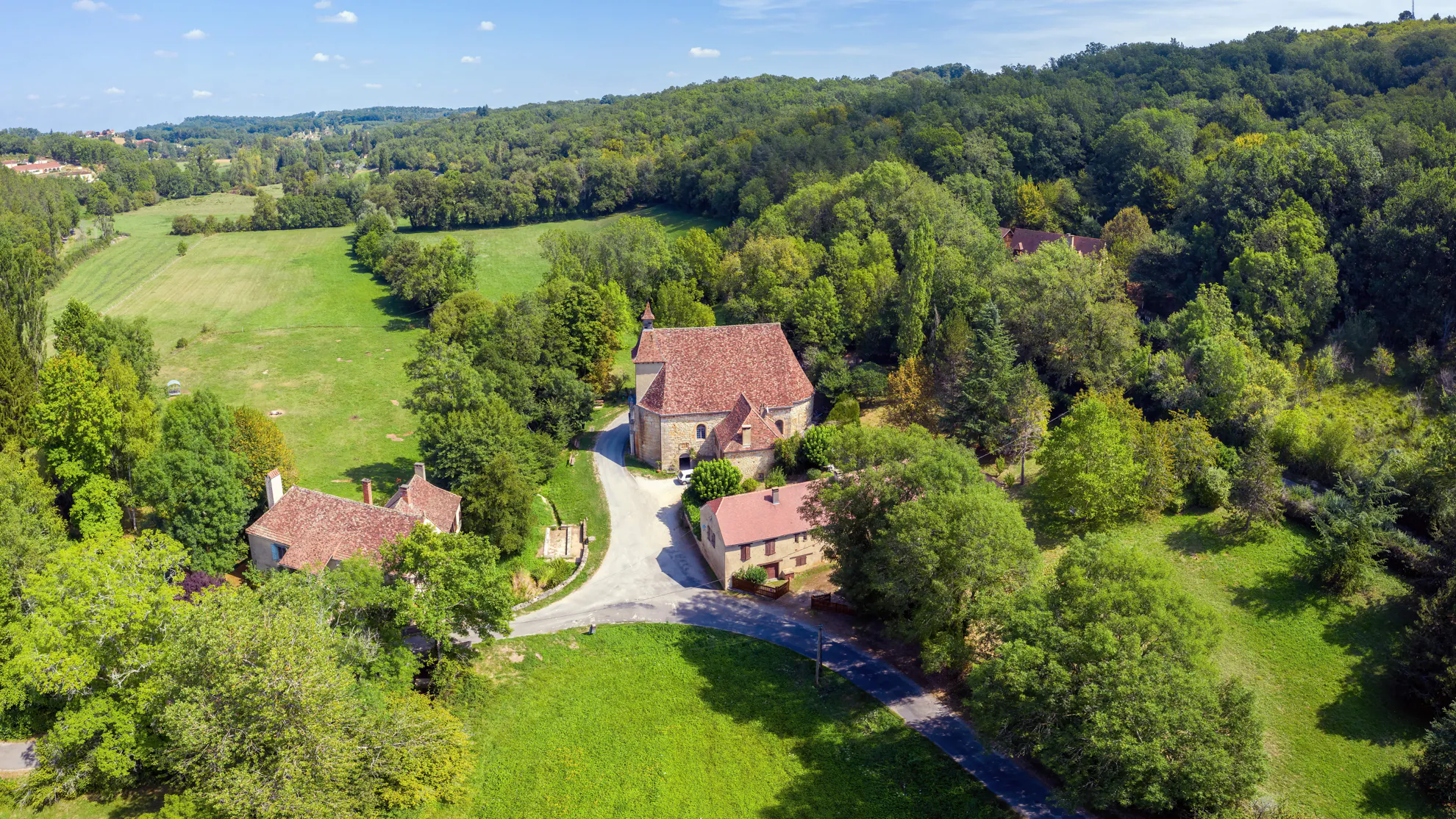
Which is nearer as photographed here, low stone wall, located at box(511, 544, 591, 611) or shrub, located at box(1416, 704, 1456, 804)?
shrub, located at box(1416, 704, 1456, 804)

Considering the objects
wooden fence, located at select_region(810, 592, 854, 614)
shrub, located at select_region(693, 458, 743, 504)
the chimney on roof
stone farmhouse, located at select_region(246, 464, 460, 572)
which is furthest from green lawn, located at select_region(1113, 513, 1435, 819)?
the chimney on roof

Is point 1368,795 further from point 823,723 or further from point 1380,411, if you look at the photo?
point 1380,411

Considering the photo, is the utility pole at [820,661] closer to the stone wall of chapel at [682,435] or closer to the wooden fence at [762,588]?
the wooden fence at [762,588]

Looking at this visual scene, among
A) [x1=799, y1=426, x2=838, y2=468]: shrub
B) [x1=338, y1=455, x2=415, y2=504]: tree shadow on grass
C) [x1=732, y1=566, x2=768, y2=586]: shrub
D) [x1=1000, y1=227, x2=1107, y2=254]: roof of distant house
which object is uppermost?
[x1=1000, y1=227, x2=1107, y2=254]: roof of distant house

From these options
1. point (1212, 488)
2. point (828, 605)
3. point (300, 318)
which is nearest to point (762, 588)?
point (828, 605)

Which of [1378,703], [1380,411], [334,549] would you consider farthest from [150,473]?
[1380,411]

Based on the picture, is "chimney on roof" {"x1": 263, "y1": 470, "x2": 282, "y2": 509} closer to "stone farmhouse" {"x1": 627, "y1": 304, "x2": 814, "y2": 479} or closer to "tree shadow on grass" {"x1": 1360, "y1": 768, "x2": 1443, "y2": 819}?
"stone farmhouse" {"x1": 627, "y1": 304, "x2": 814, "y2": 479}

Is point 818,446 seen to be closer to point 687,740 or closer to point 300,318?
point 687,740
